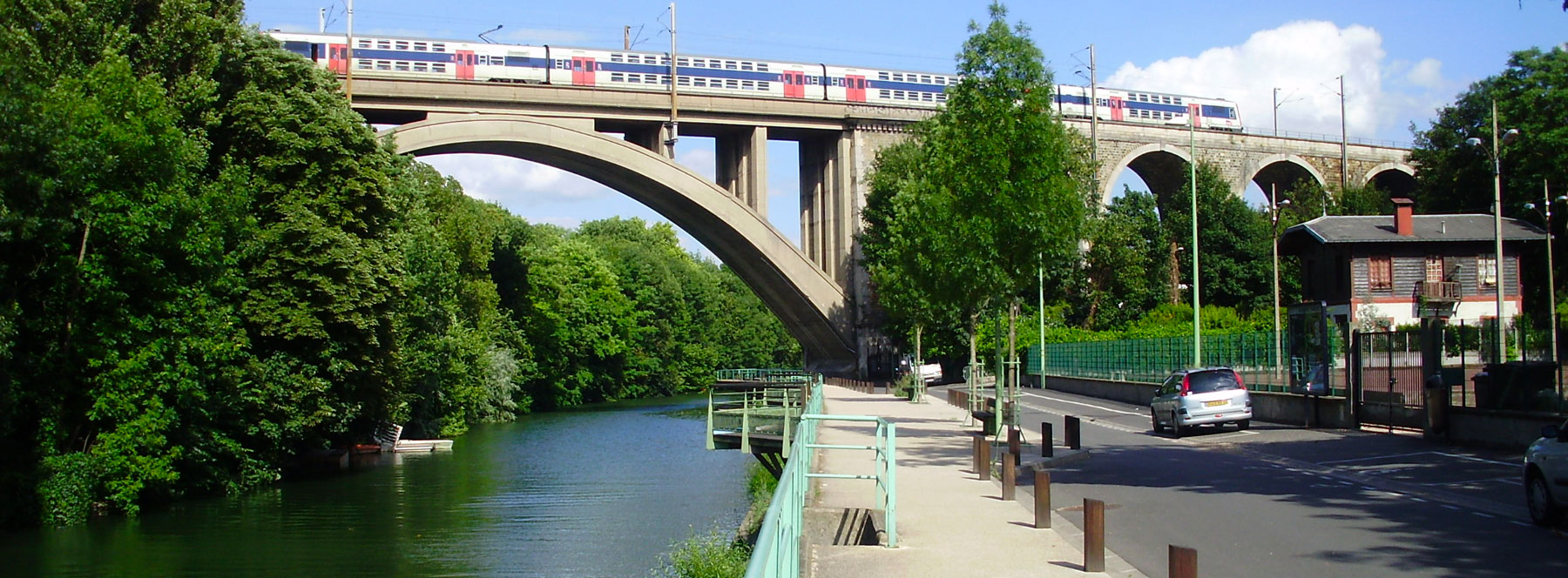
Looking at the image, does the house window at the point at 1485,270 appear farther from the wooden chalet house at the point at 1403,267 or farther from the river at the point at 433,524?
the river at the point at 433,524

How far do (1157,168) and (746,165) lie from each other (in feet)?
80.6

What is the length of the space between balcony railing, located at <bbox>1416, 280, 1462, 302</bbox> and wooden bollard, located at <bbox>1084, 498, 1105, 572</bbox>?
1479 inches

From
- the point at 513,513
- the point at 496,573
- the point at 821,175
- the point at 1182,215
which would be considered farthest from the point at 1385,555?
the point at 1182,215

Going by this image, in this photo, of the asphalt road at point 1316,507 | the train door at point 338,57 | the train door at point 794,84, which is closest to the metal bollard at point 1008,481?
the asphalt road at point 1316,507

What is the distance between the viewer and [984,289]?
23.8 m

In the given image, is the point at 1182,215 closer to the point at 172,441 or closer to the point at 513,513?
the point at 513,513

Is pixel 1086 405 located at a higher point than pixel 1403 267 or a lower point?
lower

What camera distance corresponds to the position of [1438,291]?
42938 millimetres

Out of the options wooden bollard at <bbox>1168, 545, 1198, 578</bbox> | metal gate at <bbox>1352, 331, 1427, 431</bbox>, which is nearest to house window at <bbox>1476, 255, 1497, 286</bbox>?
metal gate at <bbox>1352, 331, 1427, 431</bbox>

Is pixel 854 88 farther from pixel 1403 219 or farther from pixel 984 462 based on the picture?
pixel 984 462

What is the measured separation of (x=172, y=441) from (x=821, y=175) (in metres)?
37.5

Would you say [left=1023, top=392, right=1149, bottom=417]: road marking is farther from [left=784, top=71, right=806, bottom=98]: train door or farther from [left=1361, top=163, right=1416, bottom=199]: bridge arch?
[left=1361, top=163, right=1416, bottom=199]: bridge arch

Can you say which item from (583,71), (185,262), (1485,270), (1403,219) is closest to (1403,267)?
(1403,219)

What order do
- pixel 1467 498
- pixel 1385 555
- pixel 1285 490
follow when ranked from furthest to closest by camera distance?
pixel 1285 490 → pixel 1467 498 → pixel 1385 555
